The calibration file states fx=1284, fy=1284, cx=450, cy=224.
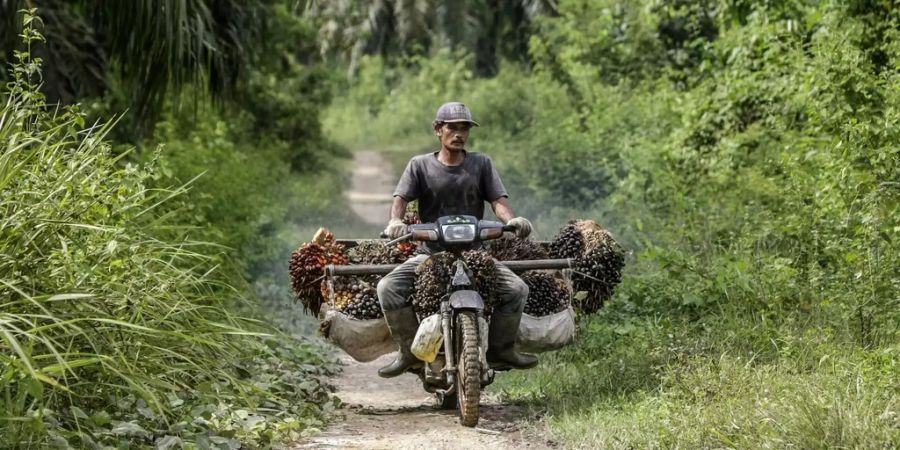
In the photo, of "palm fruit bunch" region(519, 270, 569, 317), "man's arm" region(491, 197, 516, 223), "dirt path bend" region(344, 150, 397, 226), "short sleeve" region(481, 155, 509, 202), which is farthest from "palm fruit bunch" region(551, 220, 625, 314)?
"dirt path bend" region(344, 150, 397, 226)

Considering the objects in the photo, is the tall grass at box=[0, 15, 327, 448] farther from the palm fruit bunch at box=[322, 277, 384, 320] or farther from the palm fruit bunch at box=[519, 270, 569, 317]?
the palm fruit bunch at box=[519, 270, 569, 317]

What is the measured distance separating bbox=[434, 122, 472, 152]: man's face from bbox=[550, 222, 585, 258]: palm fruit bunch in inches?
35.3

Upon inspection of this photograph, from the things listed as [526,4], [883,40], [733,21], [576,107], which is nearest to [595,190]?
[733,21]

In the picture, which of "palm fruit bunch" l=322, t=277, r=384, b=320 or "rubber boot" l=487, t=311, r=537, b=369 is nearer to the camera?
"rubber boot" l=487, t=311, r=537, b=369

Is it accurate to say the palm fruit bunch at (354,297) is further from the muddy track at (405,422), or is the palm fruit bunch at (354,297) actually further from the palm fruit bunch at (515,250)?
the palm fruit bunch at (515,250)

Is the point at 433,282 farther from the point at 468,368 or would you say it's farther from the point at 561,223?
the point at 561,223

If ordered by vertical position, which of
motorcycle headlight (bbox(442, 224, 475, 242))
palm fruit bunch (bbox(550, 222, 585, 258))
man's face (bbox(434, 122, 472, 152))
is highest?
man's face (bbox(434, 122, 472, 152))

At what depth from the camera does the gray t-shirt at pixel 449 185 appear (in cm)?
835

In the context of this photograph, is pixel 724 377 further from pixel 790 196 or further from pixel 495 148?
pixel 495 148

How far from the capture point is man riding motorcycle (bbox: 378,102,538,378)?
7859 mm

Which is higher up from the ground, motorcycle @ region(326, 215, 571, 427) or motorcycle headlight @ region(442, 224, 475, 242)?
motorcycle headlight @ region(442, 224, 475, 242)

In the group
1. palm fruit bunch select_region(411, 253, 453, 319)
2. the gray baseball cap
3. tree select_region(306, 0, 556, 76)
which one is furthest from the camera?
tree select_region(306, 0, 556, 76)

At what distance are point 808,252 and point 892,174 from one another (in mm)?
1098

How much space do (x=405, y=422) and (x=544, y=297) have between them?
47.9 inches
